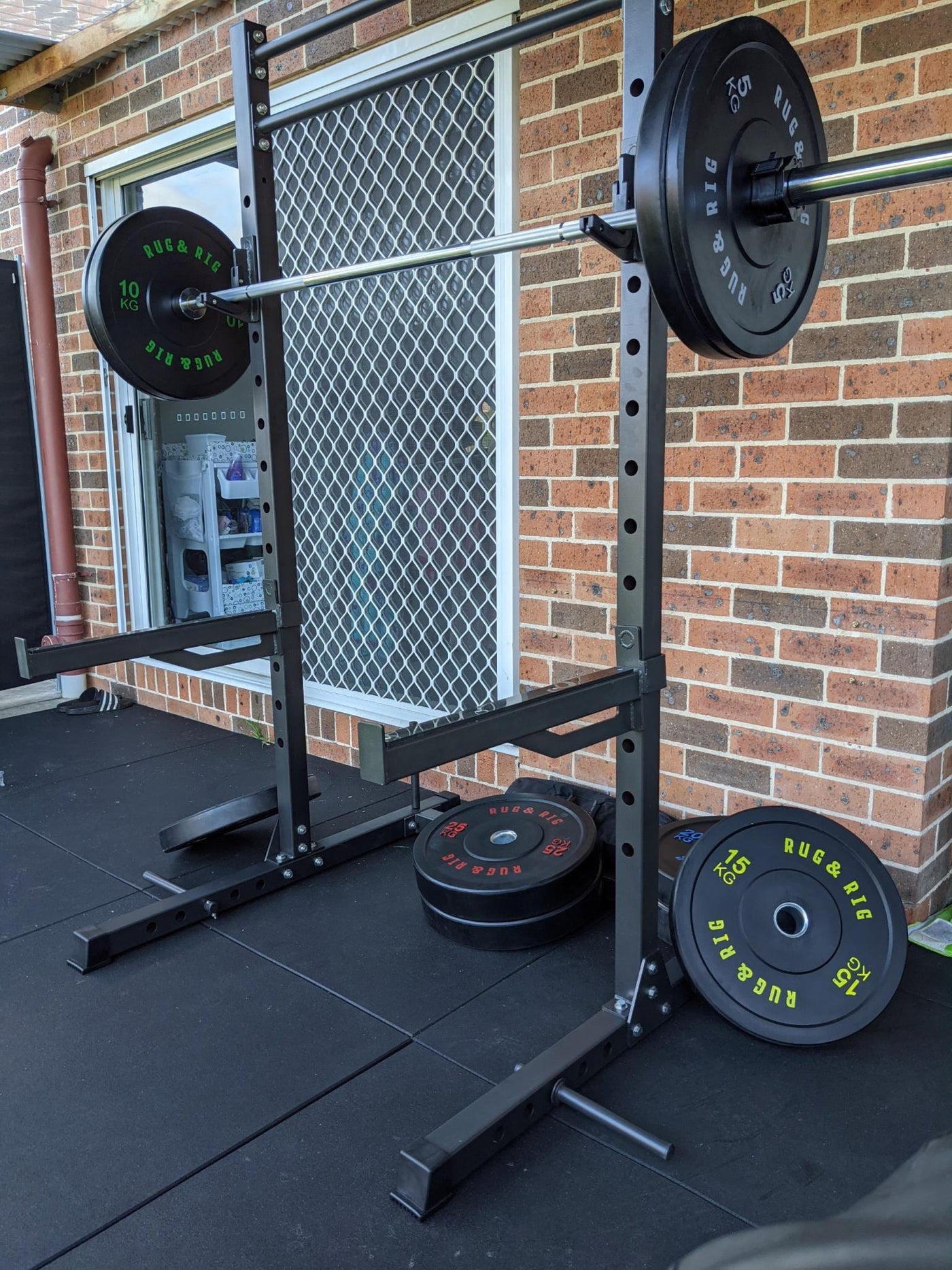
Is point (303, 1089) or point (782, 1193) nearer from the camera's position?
point (782, 1193)

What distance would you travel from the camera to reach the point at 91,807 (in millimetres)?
2711

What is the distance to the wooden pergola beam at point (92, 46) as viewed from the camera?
A: 9.82ft

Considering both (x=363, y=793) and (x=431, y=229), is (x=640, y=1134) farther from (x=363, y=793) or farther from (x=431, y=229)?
(x=431, y=229)

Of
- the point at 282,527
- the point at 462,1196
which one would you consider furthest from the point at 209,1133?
→ the point at 282,527

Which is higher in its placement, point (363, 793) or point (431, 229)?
point (431, 229)

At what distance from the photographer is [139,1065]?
1.58 m

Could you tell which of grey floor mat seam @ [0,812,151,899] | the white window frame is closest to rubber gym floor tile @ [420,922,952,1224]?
grey floor mat seam @ [0,812,151,899]

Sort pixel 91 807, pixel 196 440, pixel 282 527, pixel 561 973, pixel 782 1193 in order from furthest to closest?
pixel 196 440 → pixel 91 807 → pixel 282 527 → pixel 561 973 → pixel 782 1193

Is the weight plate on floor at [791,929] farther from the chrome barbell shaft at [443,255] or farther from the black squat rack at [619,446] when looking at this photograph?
the chrome barbell shaft at [443,255]

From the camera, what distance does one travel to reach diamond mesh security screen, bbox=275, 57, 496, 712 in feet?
8.14

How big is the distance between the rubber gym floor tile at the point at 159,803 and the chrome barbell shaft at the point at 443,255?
1.30m

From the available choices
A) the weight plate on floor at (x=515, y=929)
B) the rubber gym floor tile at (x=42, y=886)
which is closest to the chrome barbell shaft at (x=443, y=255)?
the weight plate on floor at (x=515, y=929)

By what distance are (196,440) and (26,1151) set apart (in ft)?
8.65

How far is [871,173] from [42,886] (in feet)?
7.05
